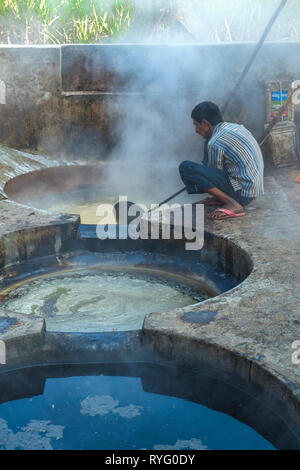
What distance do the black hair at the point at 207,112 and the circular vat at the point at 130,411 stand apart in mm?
2467

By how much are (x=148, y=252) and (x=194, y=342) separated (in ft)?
7.16

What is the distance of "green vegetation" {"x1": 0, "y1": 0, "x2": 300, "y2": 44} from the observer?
10586 mm

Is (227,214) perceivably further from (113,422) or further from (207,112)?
(113,422)

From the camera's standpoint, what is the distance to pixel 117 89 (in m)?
7.34

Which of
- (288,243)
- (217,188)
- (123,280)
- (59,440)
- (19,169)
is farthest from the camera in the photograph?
(19,169)

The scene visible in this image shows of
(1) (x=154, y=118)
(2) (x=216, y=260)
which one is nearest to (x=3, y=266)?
(2) (x=216, y=260)

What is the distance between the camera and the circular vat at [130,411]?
2.64 meters

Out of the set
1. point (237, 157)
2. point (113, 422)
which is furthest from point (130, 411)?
point (237, 157)

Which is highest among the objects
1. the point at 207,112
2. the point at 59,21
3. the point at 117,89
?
the point at 59,21

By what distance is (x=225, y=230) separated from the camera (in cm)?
463

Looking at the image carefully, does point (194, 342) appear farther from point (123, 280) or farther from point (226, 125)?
point (226, 125)

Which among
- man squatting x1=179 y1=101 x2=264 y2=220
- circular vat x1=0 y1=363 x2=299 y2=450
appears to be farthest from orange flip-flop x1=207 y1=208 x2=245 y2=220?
circular vat x1=0 y1=363 x2=299 y2=450

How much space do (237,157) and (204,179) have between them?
34 cm

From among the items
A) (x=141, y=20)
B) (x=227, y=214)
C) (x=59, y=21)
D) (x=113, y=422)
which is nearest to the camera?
(x=113, y=422)
